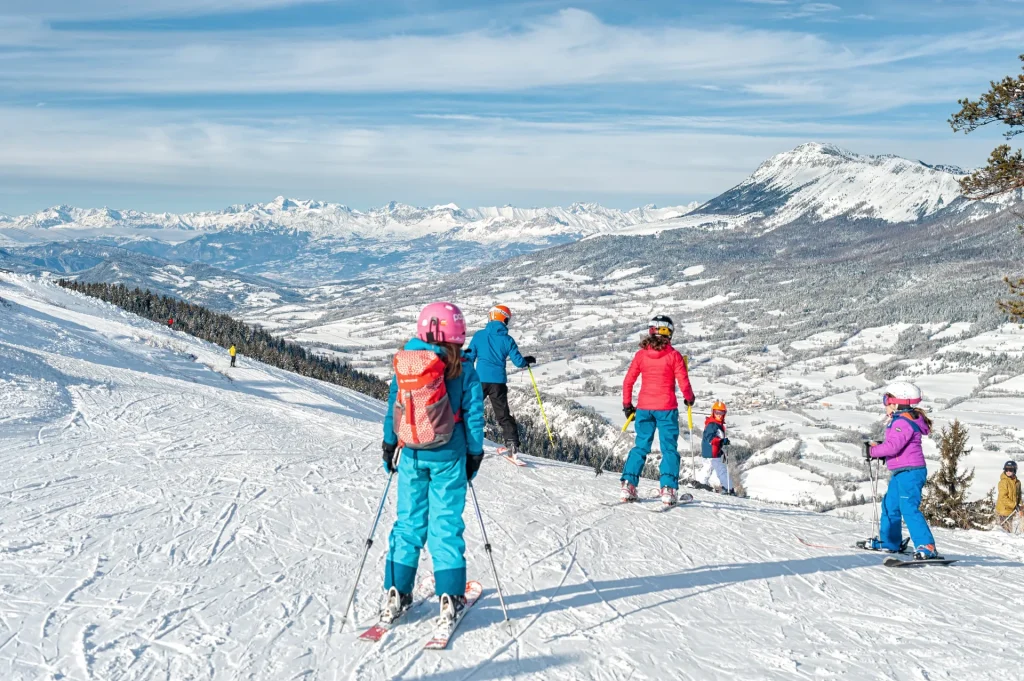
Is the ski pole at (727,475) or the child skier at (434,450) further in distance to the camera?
the ski pole at (727,475)

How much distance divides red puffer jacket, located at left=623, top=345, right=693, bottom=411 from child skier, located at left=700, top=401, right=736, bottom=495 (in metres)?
5.72

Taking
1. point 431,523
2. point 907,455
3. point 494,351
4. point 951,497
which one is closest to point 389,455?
point 431,523

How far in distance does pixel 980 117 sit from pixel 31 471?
18.9 meters

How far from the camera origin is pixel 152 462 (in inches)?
413

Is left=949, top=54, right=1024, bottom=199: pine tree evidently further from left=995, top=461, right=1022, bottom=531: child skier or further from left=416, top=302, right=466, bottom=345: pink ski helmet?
left=416, top=302, right=466, bottom=345: pink ski helmet

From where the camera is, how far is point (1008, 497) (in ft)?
46.7

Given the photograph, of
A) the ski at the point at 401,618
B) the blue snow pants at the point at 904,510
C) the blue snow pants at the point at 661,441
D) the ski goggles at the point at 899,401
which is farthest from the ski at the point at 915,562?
the ski at the point at 401,618

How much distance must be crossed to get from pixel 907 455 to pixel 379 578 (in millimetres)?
6250

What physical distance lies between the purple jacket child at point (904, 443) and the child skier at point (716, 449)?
6.60 m

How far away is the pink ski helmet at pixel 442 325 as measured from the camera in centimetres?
529

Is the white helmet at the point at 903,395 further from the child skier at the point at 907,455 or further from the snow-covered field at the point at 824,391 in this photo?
the snow-covered field at the point at 824,391

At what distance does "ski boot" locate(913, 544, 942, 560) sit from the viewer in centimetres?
862

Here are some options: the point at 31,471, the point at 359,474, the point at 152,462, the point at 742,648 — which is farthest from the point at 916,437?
the point at 31,471

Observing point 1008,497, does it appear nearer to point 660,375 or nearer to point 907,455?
point 907,455
